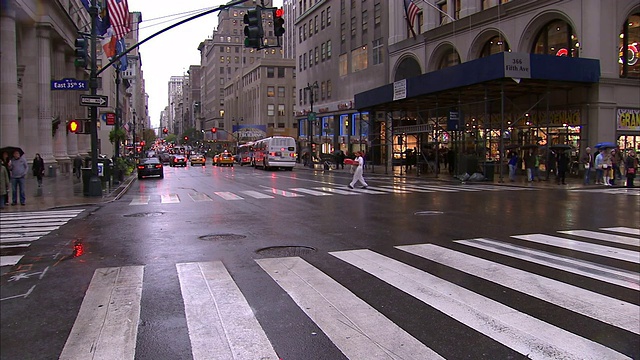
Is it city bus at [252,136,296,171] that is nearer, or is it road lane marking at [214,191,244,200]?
road lane marking at [214,191,244,200]

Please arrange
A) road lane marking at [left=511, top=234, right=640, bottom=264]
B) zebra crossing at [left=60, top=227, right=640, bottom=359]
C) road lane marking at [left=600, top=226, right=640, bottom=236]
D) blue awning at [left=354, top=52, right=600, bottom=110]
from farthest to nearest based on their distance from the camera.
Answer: blue awning at [left=354, top=52, right=600, bottom=110], road lane marking at [left=600, top=226, right=640, bottom=236], road lane marking at [left=511, top=234, right=640, bottom=264], zebra crossing at [left=60, top=227, right=640, bottom=359]

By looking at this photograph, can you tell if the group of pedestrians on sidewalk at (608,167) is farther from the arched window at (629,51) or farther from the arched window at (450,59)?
the arched window at (450,59)

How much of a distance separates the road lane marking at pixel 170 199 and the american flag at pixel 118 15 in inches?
301

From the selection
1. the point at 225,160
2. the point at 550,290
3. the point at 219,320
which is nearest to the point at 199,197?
the point at 219,320

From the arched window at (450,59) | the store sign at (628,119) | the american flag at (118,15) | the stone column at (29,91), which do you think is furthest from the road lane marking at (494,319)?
the arched window at (450,59)

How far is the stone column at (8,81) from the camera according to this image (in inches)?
1057

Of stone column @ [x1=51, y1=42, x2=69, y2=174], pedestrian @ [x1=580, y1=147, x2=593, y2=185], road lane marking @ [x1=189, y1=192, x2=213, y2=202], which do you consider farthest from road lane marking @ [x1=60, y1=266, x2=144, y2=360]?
stone column @ [x1=51, y1=42, x2=69, y2=174]

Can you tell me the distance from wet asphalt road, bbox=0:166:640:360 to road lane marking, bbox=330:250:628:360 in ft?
0.35

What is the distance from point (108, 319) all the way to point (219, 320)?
1.16m

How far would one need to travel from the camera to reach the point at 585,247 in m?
8.76

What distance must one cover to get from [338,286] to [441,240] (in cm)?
382

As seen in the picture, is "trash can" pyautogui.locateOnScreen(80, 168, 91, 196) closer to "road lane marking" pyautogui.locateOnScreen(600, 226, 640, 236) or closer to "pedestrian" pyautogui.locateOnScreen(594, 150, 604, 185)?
"road lane marking" pyautogui.locateOnScreen(600, 226, 640, 236)

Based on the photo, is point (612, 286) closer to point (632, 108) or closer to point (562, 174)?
point (562, 174)

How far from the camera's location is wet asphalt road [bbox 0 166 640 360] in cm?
466
